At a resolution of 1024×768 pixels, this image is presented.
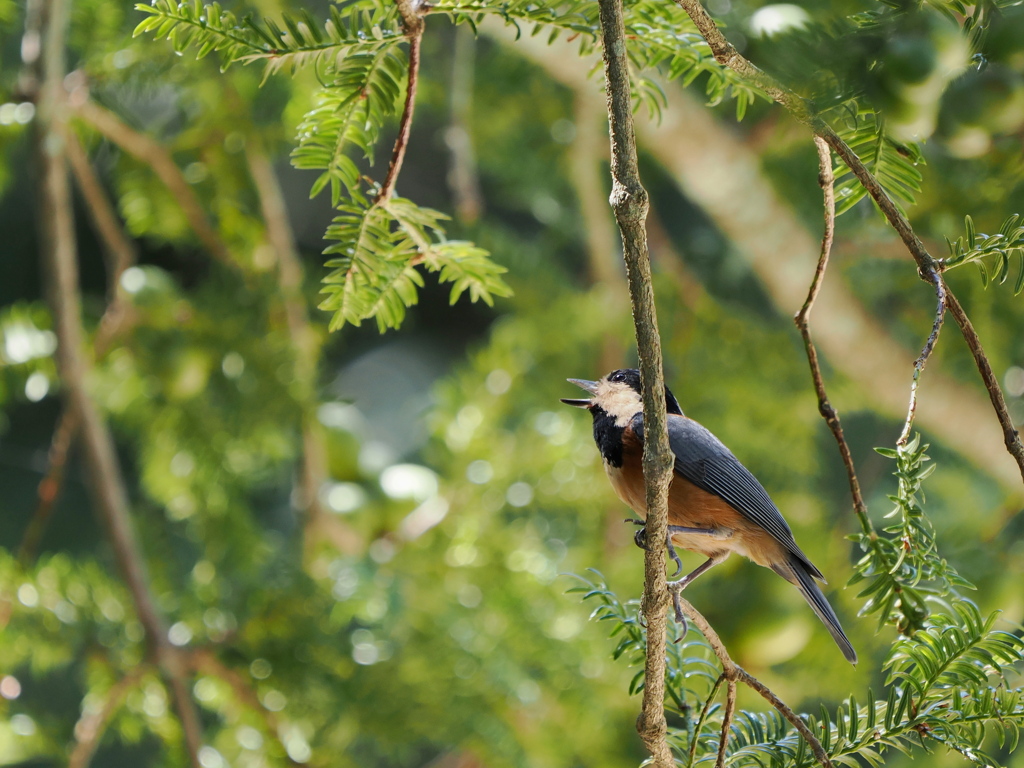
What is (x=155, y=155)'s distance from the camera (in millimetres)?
873

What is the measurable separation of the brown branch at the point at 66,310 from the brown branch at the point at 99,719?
3 cm

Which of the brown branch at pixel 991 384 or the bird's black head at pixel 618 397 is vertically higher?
the brown branch at pixel 991 384

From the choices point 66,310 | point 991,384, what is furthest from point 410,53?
point 66,310

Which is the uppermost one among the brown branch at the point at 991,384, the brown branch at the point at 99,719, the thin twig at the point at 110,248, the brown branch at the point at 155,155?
the brown branch at the point at 991,384

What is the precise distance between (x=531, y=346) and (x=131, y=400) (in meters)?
0.46

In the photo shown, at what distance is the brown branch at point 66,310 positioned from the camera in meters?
0.75

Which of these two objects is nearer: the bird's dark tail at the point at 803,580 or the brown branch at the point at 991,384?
the brown branch at the point at 991,384

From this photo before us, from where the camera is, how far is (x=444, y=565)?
0.93m

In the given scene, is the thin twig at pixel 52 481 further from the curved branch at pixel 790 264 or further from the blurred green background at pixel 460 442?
the curved branch at pixel 790 264

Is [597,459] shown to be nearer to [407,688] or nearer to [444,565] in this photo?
[444,565]

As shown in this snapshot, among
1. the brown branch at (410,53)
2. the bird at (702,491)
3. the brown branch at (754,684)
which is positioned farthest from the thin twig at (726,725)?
the brown branch at (410,53)

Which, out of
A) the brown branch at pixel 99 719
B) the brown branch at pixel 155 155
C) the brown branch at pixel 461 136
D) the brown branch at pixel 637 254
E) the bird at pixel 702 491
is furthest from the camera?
the brown branch at pixel 461 136

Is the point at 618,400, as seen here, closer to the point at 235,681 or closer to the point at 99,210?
the point at 235,681

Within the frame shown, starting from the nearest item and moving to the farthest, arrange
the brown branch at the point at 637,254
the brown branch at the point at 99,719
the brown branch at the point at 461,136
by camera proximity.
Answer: the brown branch at the point at 637,254
the brown branch at the point at 99,719
the brown branch at the point at 461,136
